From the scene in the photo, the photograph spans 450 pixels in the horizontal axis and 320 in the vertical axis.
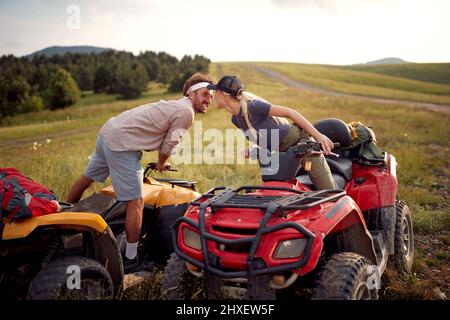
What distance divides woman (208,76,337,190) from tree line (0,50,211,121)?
47315 mm

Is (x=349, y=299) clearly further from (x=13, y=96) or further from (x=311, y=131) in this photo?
(x=13, y=96)

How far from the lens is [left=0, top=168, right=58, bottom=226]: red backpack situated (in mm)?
3047

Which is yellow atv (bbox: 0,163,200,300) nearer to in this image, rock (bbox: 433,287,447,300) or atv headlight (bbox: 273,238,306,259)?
atv headlight (bbox: 273,238,306,259)

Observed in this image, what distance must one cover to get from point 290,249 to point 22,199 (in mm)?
1908

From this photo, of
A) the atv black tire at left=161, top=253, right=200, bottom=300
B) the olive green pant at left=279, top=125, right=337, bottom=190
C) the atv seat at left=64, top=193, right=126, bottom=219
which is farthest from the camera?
the atv seat at left=64, top=193, right=126, bottom=219

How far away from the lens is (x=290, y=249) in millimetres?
2727

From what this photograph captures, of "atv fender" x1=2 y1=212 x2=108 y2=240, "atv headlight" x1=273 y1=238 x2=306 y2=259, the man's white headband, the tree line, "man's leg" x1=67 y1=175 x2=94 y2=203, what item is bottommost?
the tree line

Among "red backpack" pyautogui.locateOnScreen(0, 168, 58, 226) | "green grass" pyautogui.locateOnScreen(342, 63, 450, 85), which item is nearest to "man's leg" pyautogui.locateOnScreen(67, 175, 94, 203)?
"red backpack" pyautogui.locateOnScreen(0, 168, 58, 226)

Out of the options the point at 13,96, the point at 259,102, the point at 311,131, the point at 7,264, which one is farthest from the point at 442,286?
the point at 13,96

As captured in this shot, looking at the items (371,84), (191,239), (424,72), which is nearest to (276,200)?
(191,239)

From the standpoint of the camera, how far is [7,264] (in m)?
3.28

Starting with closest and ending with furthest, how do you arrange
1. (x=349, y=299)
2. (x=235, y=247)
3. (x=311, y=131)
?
(x=349, y=299)
(x=235, y=247)
(x=311, y=131)

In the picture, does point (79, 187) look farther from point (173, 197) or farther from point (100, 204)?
point (173, 197)
